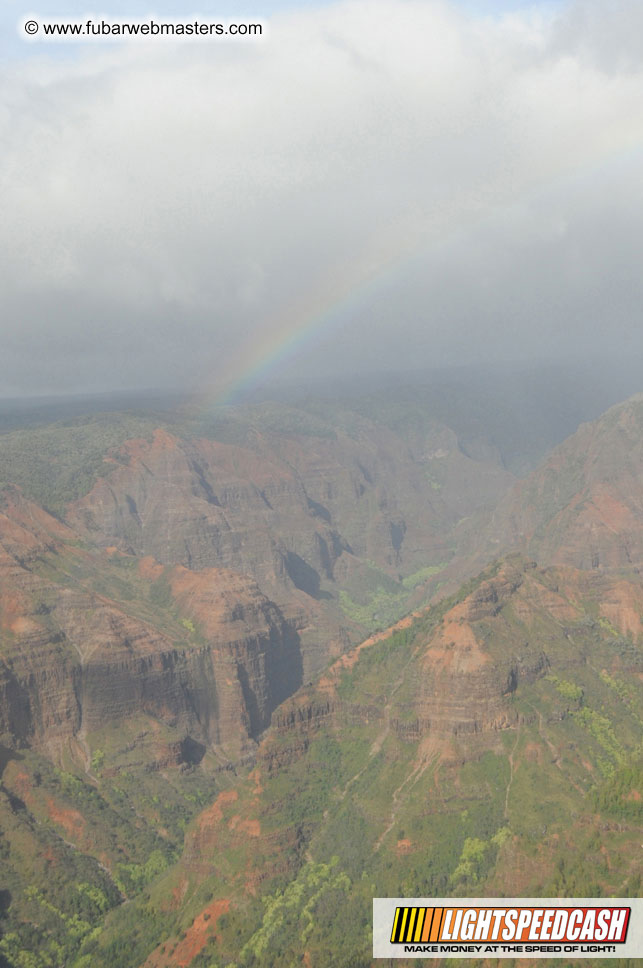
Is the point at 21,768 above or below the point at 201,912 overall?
above

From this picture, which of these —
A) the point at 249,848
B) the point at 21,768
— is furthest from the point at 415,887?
the point at 21,768

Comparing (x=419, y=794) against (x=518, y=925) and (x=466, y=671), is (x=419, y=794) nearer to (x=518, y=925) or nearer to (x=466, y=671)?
(x=466, y=671)

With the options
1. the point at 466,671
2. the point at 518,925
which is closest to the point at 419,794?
the point at 466,671

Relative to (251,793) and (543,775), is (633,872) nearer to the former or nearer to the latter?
(543,775)

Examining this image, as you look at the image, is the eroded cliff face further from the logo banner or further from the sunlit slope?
the logo banner

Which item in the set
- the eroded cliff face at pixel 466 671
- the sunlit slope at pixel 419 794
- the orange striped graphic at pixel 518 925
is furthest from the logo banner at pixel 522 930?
the eroded cliff face at pixel 466 671

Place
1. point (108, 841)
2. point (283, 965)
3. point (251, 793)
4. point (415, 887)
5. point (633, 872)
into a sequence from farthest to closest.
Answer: point (108, 841), point (251, 793), point (415, 887), point (283, 965), point (633, 872)

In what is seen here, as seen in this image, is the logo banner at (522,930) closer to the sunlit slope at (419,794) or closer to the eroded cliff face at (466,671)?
the sunlit slope at (419,794)
